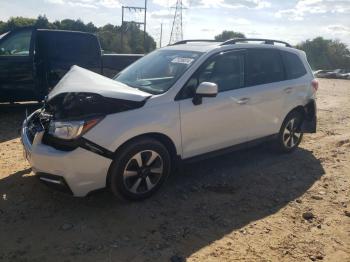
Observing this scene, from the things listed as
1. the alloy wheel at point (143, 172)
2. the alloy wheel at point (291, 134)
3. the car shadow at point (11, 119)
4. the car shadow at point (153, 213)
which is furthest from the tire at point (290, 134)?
the car shadow at point (11, 119)

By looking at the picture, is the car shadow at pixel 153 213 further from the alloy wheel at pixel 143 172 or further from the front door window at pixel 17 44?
the front door window at pixel 17 44

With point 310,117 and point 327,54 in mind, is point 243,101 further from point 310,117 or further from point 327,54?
point 327,54

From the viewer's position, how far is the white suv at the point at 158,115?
387 centimetres

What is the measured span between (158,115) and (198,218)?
46.7 inches

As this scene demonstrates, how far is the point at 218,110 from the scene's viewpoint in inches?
189

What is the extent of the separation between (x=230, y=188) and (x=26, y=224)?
2434 mm

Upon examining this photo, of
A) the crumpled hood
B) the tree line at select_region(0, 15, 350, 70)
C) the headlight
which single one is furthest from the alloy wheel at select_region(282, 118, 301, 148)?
the tree line at select_region(0, 15, 350, 70)

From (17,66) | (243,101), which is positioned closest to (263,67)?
(243,101)

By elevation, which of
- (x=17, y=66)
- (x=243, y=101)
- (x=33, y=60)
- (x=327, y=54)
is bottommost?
(x=243, y=101)

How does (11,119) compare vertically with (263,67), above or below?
below

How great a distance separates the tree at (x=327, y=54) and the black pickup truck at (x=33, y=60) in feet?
206

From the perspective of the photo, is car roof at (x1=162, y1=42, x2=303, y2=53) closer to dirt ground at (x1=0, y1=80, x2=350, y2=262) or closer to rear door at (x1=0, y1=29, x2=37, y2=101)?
dirt ground at (x1=0, y1=80, x2=350, y2=262)

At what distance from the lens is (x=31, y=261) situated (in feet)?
10.7

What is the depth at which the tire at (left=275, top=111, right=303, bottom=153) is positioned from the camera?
604 centimetres
